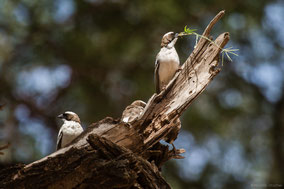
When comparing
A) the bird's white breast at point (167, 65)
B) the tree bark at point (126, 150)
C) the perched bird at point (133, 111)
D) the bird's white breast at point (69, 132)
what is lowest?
the tree bark at point (126, 150)

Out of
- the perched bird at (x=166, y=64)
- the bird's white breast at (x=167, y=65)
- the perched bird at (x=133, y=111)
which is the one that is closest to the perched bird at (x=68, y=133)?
the perched bird at (x=133, y=111)

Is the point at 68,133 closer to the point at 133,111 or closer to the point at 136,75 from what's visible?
the point at 133,111

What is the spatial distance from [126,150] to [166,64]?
1478 mm

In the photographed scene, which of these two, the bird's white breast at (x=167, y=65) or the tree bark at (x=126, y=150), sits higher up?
the bird's white breast at (x=167, y=65)

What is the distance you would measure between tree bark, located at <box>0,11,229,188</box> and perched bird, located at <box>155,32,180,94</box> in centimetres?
23

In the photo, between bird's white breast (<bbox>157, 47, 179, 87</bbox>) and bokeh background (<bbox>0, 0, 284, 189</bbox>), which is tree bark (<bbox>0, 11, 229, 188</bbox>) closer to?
bird's white breast (<bbox>157, 47, 179, 87</bbox>)

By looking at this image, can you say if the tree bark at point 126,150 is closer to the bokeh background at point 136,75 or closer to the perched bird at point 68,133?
the perched bird at point 68,133

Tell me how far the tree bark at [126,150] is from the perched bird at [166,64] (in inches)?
9.2

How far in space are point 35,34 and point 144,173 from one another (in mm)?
8673

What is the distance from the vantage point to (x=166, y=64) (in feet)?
16.6

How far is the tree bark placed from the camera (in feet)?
12.9

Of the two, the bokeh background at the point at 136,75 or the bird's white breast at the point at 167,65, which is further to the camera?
the bokeh background at the point at 136,75

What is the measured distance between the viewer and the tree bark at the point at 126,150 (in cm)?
393

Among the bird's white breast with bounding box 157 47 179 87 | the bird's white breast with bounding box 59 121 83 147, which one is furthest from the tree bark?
the bird's white breast with bounding box 59 121 83 147
